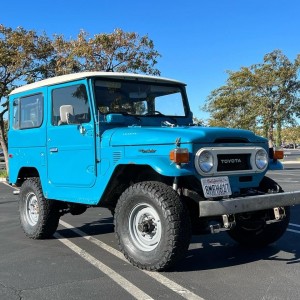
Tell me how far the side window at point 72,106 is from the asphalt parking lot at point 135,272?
1.84 m

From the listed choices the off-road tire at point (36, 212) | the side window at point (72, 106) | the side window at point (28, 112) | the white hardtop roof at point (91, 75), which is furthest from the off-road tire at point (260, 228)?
the side window at point (28, 112)

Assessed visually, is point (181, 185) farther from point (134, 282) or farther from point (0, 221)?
point (0, 221)

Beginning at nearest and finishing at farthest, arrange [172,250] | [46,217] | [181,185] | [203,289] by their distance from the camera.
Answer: [203,289] → [172,250] → [181,185] → [46,217]

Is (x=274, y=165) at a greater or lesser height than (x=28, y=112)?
lesser

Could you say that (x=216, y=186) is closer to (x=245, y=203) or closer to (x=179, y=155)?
(x=245, y=203)

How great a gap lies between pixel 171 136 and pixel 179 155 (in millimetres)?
361

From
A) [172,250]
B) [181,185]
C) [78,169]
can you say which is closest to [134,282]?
[172,250]

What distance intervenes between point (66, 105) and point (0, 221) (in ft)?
12.5

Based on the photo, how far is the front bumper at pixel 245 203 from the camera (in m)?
4.60

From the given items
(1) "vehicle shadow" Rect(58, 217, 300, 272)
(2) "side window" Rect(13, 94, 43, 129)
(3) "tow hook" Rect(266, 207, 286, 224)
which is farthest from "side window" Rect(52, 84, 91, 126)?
(3) "tow hook" Rect(266, 207, 286, 224)

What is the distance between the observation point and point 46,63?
781 inches

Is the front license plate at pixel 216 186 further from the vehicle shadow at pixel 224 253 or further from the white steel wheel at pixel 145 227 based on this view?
the vehicle shadow at pixel 224 253

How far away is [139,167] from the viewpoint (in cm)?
543

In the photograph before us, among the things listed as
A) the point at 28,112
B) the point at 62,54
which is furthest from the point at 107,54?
the point at 28,112
